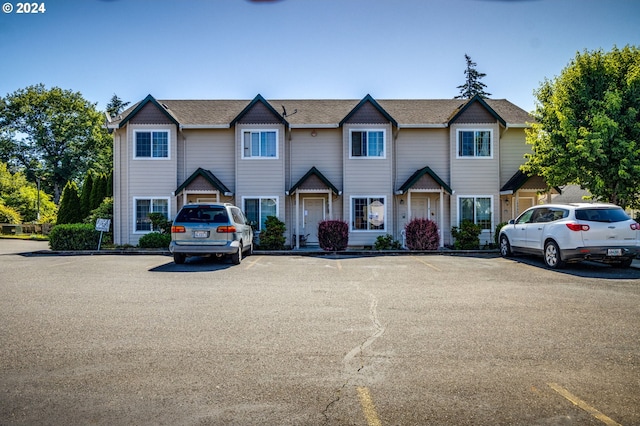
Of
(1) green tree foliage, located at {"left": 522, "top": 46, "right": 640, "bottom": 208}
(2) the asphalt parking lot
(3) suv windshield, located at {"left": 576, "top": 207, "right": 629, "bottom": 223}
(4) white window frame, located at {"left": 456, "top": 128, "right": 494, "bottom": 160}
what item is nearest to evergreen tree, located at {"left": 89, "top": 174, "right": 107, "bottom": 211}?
(2) the asphalt parking lot

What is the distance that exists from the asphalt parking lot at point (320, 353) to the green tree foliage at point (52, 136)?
52432mm

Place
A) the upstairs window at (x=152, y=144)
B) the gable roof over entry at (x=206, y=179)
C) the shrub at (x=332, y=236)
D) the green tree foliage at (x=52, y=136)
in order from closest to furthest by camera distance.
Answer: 1. the shrub at (x=332, y=236)
2. the gable roof over entry at (x=206, y=179)
3. the upstairs window at (x=152, y=144)
4. the green tree foliage at (x=52, y=136)

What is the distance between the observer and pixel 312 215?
72.0 ft

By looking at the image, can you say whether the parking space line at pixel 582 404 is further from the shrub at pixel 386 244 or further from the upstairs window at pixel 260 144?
the upstairs window at pixel 260 144

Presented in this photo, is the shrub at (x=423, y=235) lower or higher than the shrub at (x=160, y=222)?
lower

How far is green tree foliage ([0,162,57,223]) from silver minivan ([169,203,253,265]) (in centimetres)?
3792

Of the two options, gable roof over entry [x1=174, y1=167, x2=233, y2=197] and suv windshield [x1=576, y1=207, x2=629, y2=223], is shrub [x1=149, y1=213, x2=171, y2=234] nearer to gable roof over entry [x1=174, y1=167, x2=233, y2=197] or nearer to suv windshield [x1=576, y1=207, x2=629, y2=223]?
gable roof over entry [x1=174, y1=167, x2=233, y2=197]

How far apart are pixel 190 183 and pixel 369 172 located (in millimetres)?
8316

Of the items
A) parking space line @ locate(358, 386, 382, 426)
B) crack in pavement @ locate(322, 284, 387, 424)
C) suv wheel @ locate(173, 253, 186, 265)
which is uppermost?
suv wheel @ locate(173, 253, 186, 265)

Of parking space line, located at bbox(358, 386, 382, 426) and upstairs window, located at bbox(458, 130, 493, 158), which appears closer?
parking space line, located at bbox(358, 386, 382, 426)

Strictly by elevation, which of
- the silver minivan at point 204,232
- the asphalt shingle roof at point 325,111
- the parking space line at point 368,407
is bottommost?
the parking space line at point 368,407

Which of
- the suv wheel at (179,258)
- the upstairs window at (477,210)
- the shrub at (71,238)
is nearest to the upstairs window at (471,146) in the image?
the upstairs window at (477,210)

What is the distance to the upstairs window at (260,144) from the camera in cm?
2114

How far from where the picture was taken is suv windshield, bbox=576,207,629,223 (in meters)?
11.9
